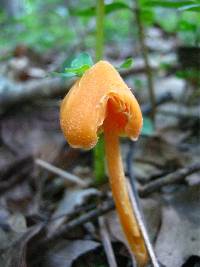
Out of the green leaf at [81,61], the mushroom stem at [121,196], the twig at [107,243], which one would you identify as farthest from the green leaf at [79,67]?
the twig at [107,243]

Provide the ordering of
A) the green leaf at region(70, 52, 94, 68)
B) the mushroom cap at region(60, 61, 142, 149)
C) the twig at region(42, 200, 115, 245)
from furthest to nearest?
the twig at region(42, 200, 115, 245)
the green leaf at region(70, 52, 94, 68)
the mushroom cap at region(60, 61, 142, 149)

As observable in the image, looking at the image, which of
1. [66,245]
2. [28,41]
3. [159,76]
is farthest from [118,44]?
[66,245]

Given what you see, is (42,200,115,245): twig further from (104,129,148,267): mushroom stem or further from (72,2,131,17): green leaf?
(72,2,131,17): green leaf

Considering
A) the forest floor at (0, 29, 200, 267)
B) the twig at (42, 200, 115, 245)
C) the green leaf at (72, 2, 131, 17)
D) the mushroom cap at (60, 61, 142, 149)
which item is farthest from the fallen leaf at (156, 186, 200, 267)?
the green leaf at (72, 2, 131, 17)

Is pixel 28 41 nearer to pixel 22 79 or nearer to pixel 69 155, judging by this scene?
pixel 22 79

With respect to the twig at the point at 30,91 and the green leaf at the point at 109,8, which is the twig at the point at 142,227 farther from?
the twig at the point at 30,91
